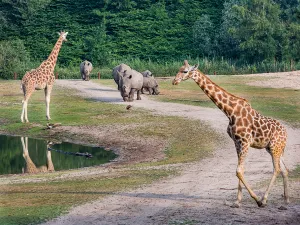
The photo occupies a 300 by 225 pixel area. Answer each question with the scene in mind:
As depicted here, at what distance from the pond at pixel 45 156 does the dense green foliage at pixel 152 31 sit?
3918cm

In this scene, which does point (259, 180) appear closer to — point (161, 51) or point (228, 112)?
point (228, 112)

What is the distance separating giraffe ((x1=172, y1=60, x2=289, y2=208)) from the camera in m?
18.5

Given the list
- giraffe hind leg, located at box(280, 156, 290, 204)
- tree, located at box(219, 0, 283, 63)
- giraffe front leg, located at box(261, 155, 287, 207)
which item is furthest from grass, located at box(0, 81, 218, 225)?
tree, located at box(219, 0, 283, 63)

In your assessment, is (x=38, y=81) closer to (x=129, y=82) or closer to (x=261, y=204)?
(x=129, y=82)

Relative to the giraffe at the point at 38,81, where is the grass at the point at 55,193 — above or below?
below

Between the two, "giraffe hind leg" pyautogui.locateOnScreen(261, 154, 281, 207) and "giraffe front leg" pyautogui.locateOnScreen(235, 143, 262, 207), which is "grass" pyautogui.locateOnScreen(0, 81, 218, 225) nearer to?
"giraffe front leg" pyautogui.locateOnScreen(235, 143, 262, 207)

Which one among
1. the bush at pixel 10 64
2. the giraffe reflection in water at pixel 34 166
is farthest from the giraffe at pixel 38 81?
the bush at pixel 10 64

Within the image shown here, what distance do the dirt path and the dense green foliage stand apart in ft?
167

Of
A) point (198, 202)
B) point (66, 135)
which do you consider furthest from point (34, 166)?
point (198, 202)

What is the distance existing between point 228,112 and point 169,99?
32.2 metres

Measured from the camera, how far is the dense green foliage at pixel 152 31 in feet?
261

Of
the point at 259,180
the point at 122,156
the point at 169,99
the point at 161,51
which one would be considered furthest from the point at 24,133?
the point at 161,51

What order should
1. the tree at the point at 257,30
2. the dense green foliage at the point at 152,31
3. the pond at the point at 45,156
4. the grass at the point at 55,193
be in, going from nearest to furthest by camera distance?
the grass at the point at 55,193, the pond at the point at 45,156, the tree at the point at 257,30, the dense green foliage at the point at 152,31

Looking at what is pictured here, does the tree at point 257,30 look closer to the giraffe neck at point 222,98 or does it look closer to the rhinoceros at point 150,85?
the rhinoceros at point 150,85
